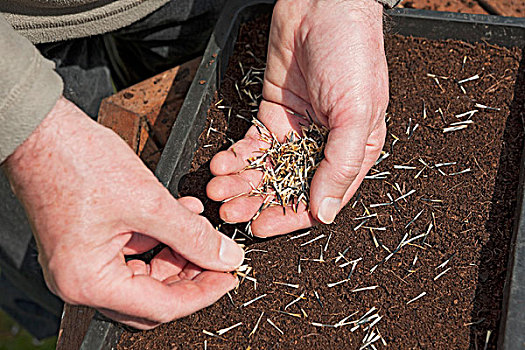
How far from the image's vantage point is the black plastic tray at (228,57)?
1.56 metres

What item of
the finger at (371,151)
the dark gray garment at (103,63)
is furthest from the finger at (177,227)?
the dark gray garment at (103,63)

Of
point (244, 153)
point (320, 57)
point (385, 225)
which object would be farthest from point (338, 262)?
point (320, 57)

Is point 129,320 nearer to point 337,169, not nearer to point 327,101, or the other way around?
point 337,169

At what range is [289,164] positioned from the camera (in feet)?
5.98

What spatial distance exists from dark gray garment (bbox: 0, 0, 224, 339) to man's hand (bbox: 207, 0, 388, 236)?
0.70m

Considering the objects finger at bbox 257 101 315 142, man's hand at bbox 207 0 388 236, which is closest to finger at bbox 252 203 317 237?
man's hand at bbox 207 0 388 236

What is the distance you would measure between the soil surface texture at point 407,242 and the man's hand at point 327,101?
11 centimetres

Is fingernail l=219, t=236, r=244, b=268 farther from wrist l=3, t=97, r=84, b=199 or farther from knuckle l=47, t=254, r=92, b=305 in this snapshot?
wrist l=3, t=97, r=84, b=199

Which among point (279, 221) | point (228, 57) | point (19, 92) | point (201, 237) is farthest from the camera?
point (228, 57)

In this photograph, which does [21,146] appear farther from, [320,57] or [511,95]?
[511,95]

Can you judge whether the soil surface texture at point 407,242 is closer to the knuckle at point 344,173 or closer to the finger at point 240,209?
the finger at point 240,209

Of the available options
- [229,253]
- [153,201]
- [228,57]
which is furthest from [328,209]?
[228,57]

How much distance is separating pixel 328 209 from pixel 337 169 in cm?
14

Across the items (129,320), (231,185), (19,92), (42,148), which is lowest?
(129,320)
